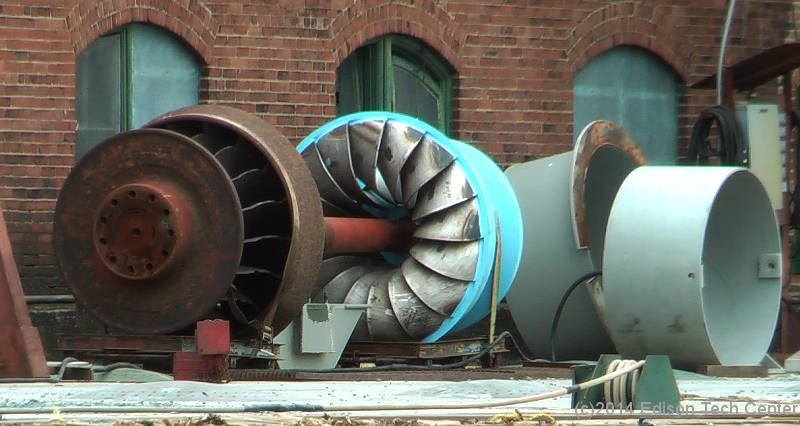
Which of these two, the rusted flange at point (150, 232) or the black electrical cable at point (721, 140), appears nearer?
the rusted flange at point (150, 232)

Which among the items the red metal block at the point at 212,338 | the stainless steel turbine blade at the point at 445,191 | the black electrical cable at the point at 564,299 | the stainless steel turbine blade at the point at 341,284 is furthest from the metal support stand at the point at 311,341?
the black electrical cable at the point at 564,299

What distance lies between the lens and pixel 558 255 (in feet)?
41.3

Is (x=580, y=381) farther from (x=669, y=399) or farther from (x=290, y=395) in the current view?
(x=290, y=395)

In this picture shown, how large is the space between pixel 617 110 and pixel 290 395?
7.88m

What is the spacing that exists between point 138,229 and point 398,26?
473cm

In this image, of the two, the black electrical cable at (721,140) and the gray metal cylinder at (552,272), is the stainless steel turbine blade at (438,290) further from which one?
the black electrical cable at (721,140)

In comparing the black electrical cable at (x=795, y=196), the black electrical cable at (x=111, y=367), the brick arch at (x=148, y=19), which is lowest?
the black electrical cable at (x=111, y=367)

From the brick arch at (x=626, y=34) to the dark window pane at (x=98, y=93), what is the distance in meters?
4.15

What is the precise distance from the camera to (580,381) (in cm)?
777

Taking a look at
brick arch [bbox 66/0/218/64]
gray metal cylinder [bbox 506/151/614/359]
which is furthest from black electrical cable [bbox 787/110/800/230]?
brick arch [bbox 66/0/218/64]

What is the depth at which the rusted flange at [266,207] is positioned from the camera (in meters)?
10.4

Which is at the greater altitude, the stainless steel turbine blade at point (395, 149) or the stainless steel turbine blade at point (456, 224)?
the stainless steel turbine blade at point (395, 149)

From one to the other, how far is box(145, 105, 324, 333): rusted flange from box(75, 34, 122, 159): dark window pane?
2.16 metres

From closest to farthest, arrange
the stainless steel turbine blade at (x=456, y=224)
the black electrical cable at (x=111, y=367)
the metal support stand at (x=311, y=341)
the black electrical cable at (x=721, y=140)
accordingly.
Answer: the black electrical cable at (x=111, y=367)
the metal support stand at (x=311, y=341)
the stainless steel turbine blade at (x=456, y=224)
the black electrical cable at (x=721, y=140)
